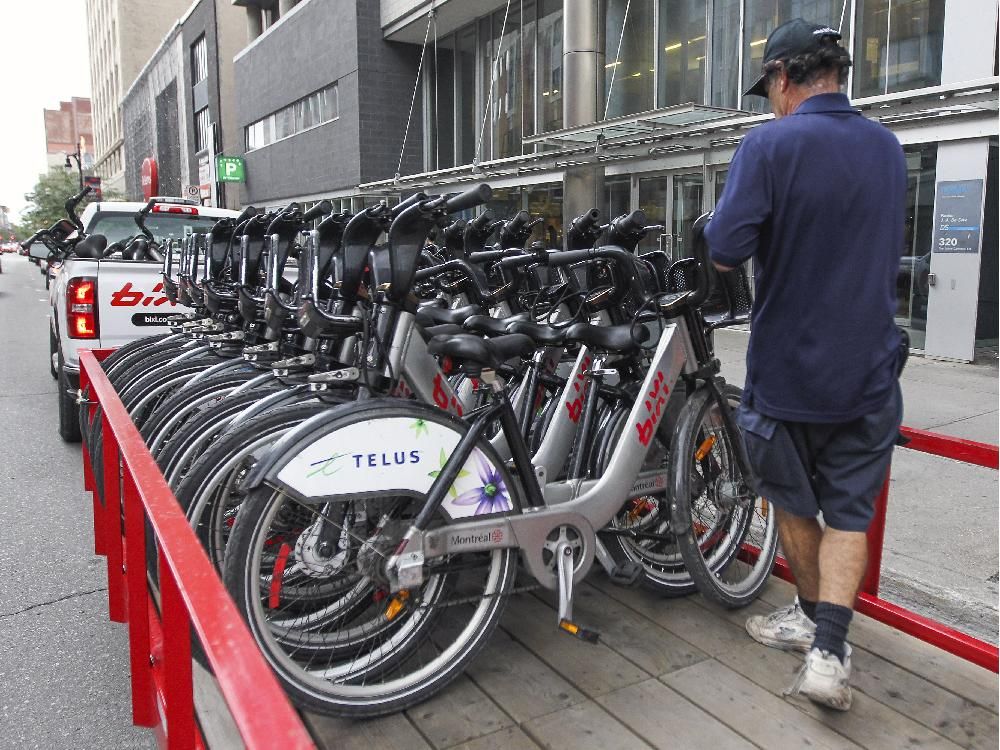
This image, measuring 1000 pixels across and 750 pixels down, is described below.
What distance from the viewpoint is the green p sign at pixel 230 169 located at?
3372 cm

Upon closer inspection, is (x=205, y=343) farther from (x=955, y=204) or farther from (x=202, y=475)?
(x=955, y=204)

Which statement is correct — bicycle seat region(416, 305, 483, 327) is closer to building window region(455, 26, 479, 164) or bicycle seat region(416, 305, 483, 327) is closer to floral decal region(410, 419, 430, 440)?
floral decal region(410, 419, 430, 440)

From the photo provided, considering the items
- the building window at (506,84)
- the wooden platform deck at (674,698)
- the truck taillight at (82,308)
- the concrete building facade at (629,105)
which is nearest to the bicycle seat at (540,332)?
the wooden platform deck at (674,698)

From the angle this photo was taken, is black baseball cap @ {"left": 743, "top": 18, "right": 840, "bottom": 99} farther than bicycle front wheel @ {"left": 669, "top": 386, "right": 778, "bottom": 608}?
No

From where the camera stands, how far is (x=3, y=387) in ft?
30.4

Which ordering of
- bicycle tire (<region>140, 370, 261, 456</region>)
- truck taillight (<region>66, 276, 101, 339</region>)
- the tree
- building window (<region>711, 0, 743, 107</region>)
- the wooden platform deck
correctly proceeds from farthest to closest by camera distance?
the tree
building window (<region>711, 0, 743, 107</region>)
truck taillight (<region>66, 276, 101, 339</region>)
bicycle tire (<region>140, 370, 261, 456</region>)
the wooden platform deck

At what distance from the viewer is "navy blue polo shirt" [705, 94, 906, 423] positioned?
2.39 metres

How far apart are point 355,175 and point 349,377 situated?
22.7 meters

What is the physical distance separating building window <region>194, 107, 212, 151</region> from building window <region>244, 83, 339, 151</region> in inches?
323

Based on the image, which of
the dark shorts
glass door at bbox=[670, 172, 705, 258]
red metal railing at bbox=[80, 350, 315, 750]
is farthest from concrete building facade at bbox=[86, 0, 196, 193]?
the dark shorts

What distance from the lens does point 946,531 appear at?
456cm

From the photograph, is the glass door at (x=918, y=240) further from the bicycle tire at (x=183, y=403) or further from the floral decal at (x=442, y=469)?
the floral decal at (x=442, y=469)

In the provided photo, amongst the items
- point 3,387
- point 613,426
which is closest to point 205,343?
point 613,426

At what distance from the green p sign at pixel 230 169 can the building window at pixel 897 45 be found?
2741 centimetres
